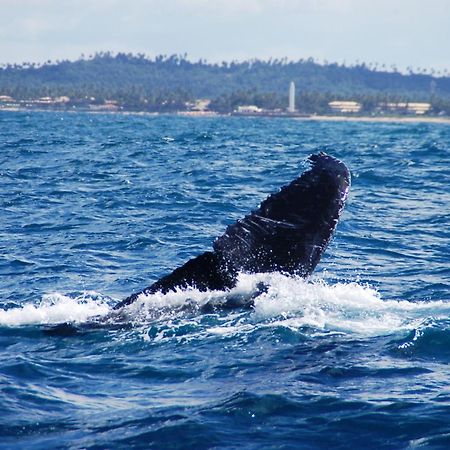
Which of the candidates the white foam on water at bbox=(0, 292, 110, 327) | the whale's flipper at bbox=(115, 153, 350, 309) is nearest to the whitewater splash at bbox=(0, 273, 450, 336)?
the white foam on water at bbox=(0, 292, 110, 327)

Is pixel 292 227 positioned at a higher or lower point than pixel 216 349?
higher

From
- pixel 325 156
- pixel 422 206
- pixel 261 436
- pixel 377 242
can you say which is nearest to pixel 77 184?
pixel 422 206

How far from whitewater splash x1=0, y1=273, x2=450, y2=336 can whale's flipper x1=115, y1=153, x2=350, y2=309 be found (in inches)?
8.1

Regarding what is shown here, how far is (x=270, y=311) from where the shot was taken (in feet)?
37.8

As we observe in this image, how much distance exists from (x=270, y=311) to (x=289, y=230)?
1.35 meters

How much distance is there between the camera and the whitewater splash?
35.9 ft

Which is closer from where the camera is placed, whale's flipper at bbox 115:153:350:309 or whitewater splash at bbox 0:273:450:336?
whale's flipper at bbox 115:153:350:309

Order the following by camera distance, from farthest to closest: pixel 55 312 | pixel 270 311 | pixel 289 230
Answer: pixel 55 312 → pixel 270 311 → pixel 289 230

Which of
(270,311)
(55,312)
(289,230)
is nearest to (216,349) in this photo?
(270,311)

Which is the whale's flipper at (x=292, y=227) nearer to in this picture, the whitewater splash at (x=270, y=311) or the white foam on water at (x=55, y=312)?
the whitewater splash at (x=270, y=311)

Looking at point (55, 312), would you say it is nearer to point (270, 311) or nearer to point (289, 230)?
point (270, 311)

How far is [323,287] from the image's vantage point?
1276cm

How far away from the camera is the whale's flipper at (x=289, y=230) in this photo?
1043 cm

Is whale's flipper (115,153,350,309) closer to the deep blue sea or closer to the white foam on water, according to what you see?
the deep blue sea
